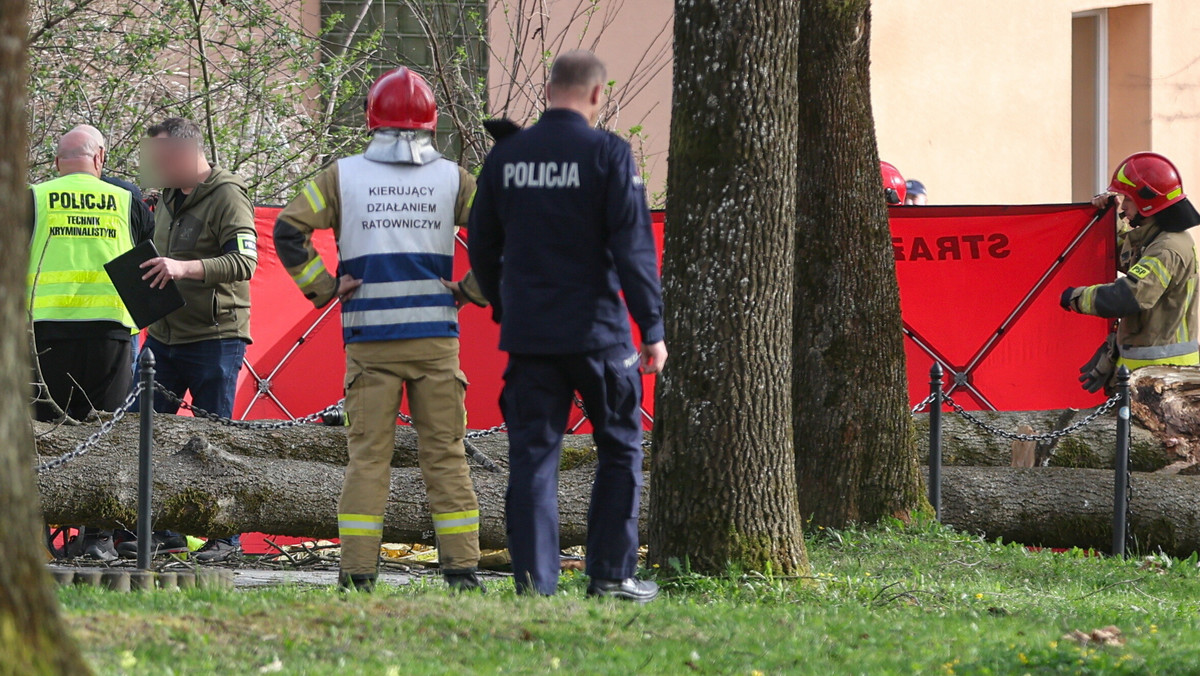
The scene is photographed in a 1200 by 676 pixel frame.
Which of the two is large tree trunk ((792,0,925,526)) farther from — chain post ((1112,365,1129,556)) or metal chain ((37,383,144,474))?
metal chain ((37,383,144,474))

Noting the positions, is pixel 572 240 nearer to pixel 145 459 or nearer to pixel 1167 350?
pixel 145 459

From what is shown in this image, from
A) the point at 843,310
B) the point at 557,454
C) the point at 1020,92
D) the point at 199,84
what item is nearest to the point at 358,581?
the point at 557,454

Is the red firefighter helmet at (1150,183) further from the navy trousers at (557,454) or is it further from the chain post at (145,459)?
the chain post at (145,459)

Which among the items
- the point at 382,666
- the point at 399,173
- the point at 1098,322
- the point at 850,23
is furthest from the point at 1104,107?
the point at 382,666

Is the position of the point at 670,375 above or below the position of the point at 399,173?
below

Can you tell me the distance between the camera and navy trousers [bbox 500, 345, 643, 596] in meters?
5.30

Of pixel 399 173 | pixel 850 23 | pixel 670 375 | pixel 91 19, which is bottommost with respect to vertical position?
pixel 670 375

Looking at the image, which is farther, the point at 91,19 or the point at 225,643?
the point at 91,19

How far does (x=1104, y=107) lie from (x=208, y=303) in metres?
15.3

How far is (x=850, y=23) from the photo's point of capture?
27.0ft

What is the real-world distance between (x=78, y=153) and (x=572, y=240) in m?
3.87

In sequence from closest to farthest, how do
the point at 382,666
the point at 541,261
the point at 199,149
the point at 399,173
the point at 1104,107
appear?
the point at 382,666
the point at 541,261
the point at 399,173
the point at 199,149
the point at 1104,107

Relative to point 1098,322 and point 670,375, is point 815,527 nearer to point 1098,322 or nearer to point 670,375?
point 670,375

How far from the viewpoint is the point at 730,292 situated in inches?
227
